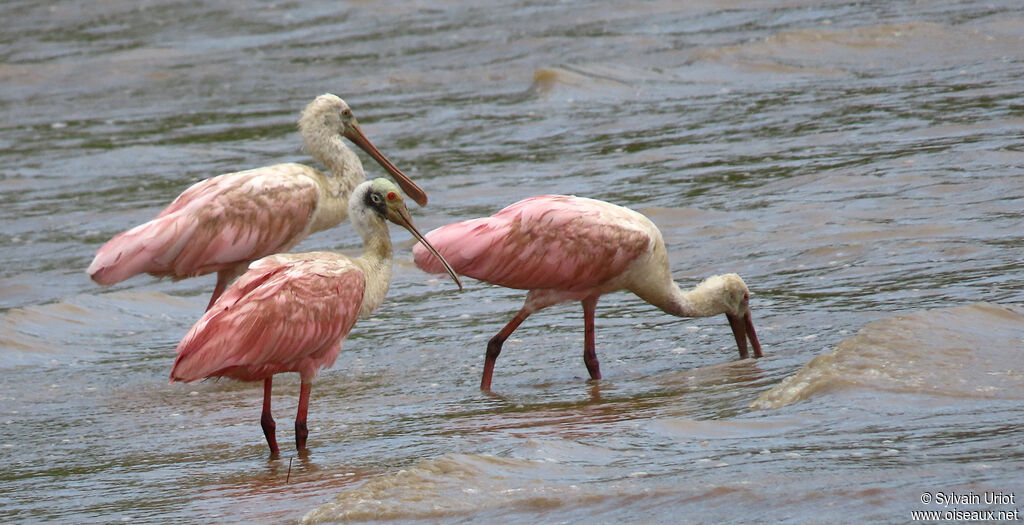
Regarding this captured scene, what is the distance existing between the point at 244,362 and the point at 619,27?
1419 cm

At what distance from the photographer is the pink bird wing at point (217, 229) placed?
982 cm

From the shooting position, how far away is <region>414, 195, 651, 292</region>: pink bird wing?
8898 mm

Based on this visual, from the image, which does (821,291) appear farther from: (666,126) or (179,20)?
(179,20)

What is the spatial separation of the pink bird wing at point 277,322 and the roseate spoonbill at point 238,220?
2.21m

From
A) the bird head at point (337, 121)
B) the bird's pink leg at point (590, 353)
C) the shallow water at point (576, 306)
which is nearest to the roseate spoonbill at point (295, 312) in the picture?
the shallow water at point (576, 306)

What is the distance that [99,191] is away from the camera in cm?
1526

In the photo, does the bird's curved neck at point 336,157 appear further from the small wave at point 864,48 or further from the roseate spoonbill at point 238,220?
the small wave at point 864,48

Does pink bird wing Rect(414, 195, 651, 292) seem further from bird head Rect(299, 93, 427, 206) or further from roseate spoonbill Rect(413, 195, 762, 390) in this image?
bird head Rect(299, 93, 427, 206)

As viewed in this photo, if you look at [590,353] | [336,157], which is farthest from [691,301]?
[336,157]

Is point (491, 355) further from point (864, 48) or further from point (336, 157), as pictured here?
point (864, 48)

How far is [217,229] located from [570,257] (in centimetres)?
234

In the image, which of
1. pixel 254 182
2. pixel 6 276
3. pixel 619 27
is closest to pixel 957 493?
pixel 254 182

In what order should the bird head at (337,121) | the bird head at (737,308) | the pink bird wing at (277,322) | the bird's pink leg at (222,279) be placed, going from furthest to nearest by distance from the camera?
the bird head at (337,121) → the bird's pink leg at (222,279) → the bird head at (737,308) → the pink bird wing at (277,322)

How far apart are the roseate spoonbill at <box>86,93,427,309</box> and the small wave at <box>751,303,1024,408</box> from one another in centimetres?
383
